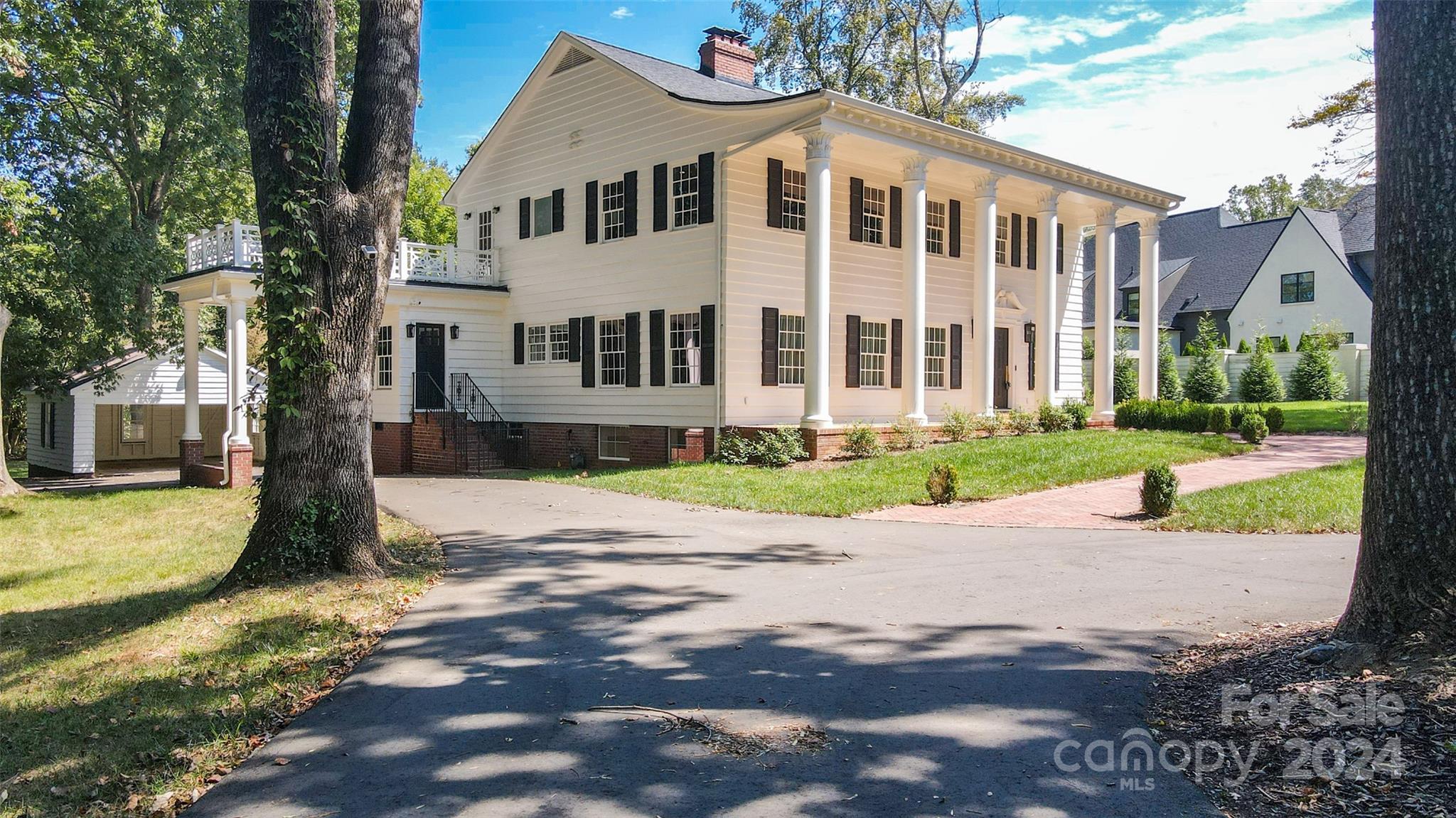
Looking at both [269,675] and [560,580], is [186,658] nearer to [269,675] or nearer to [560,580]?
[269,675]

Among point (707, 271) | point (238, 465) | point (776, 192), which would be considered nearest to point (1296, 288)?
point (776, 192)

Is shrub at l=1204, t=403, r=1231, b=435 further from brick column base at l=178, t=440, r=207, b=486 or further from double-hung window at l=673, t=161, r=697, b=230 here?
brick column base at l=178, t=440, r=207, b=486

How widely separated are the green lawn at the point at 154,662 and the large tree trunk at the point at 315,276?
1.68 feet

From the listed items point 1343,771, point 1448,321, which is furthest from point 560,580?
point 1448,321

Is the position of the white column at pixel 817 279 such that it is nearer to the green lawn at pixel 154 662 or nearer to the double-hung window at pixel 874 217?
the double-hung window at pixel 874 217

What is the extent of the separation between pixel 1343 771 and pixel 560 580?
592 centimetres

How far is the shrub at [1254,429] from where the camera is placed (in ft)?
62.5

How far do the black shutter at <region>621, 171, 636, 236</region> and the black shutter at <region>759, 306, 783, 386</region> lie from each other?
12.1ft

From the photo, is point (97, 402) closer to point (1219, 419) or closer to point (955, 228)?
point (955, 228)

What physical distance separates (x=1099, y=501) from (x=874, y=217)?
9.39 m

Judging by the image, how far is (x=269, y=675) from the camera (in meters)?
5.77

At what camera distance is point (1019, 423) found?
802 inches

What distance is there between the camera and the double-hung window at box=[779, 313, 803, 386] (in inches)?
747

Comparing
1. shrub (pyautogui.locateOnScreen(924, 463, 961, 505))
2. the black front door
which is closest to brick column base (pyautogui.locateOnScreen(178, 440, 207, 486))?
the black front door
